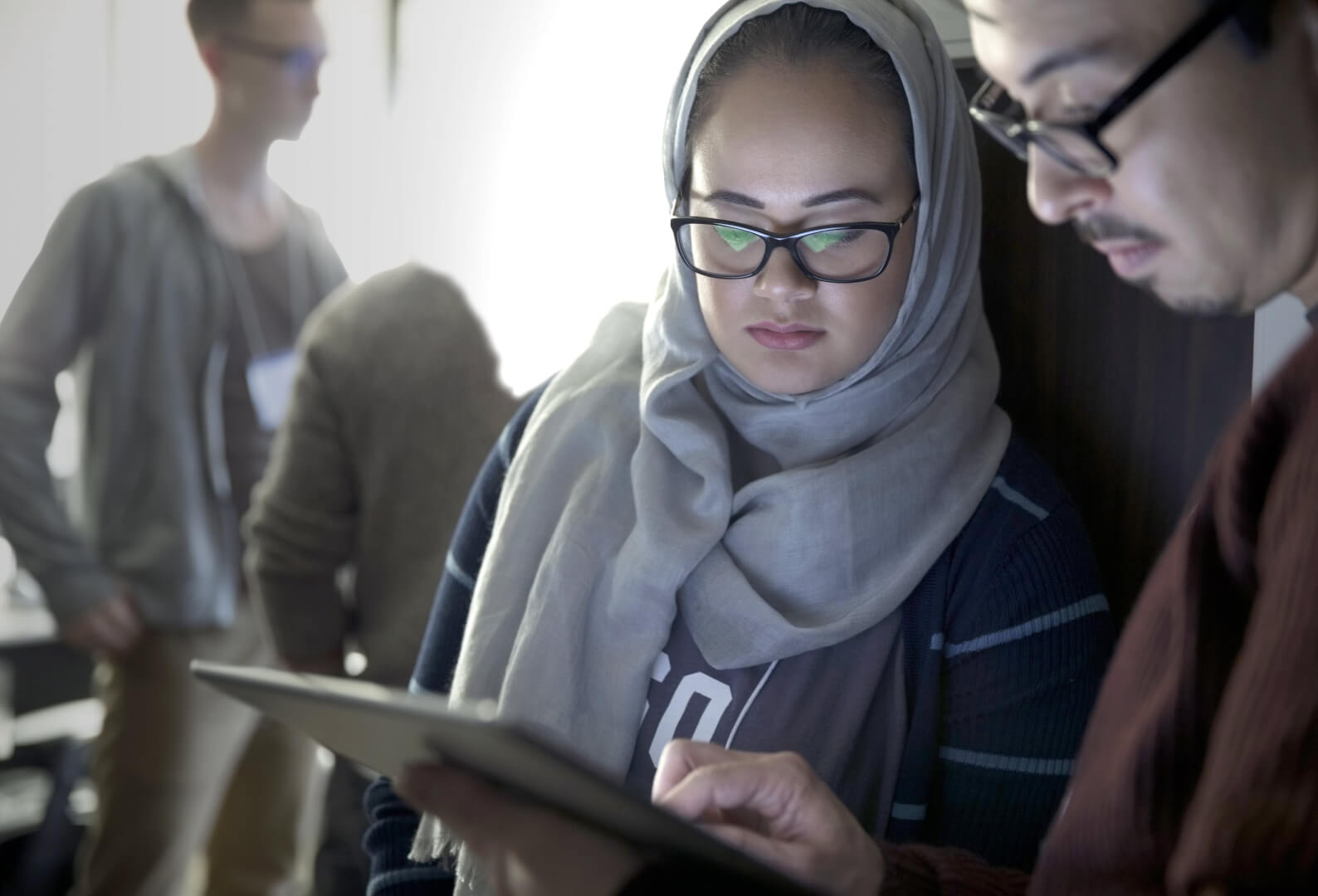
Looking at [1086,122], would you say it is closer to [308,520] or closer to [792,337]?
[792,337]

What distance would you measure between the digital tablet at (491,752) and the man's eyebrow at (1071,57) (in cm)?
50

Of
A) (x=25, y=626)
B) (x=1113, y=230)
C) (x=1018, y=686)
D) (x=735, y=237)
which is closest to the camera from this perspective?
(x=1113, y=230)

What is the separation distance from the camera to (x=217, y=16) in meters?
2.33

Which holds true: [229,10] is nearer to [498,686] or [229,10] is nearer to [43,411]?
[43,411]

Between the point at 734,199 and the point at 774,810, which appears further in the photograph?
the point at 734,199

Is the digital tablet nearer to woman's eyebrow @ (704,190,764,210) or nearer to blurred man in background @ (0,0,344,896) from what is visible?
woman's eyebrow @ (704,190,764,210)

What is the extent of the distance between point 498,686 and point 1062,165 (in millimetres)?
755

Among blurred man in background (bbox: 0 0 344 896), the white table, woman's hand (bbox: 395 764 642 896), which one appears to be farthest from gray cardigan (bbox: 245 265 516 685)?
woman's hand (bbox: 395 764 642 896)

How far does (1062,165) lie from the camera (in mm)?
761

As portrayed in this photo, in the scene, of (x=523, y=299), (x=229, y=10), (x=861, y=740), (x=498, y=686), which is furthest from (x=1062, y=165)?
(x=229, y=10)

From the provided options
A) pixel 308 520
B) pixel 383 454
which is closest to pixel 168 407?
pixel 308 520

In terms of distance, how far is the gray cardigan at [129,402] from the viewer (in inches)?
86.2

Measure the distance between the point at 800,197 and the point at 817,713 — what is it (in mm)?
510

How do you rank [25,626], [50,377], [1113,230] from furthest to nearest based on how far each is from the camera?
[25,626], [50,377], [1113,230]
